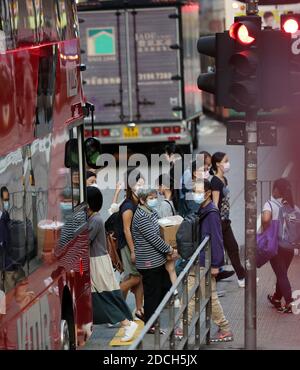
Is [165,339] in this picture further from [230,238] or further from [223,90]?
[230,238]

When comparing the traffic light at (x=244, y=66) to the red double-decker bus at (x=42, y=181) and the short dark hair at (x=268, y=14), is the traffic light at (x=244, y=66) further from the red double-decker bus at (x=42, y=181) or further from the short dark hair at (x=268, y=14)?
the short dark hair at (x=268, y=14)

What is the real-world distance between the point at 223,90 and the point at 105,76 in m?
18.5

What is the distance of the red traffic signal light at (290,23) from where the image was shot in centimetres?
1174

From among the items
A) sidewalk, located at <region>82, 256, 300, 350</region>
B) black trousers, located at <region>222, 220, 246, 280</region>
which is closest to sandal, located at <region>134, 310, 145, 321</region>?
sidewalk, located at <region>82, 256, 300, 350</region>

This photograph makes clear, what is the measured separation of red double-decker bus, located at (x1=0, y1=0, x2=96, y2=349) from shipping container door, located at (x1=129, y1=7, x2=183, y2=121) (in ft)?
55.7

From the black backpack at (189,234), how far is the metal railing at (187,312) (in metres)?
0.32

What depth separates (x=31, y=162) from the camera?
30.8 ft

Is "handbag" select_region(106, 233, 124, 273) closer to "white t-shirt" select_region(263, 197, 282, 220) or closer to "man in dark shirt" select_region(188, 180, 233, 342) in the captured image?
"man in dark shirt" select_region(188, 180, 233, 342)

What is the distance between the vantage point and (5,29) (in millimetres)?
8766

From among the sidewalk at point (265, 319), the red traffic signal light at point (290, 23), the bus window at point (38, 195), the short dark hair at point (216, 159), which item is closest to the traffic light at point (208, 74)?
the red traffic signal light at point (290, 23)

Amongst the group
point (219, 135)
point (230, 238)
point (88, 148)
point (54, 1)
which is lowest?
point (219, 135)

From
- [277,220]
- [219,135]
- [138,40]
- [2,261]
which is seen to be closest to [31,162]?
[2,261]

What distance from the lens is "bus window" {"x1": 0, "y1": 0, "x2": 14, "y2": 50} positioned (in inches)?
339

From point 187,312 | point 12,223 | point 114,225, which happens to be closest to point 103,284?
point 114,225
